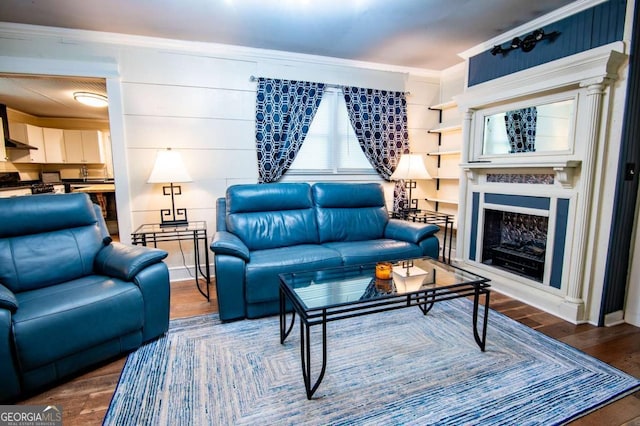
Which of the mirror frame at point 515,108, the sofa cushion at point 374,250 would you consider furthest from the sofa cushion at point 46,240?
the mirror frame at point 515,108

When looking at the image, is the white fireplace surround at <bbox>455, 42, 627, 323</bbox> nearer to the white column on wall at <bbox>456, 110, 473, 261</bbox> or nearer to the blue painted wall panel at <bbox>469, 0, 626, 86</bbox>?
the blue painted wall panel at <bbox>469, 0, 626, 86</bbox>

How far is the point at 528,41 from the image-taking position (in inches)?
103

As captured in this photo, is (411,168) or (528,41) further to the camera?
(411,168)

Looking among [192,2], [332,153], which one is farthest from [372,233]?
[192,2]

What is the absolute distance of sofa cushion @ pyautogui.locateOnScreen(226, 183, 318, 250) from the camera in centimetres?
291

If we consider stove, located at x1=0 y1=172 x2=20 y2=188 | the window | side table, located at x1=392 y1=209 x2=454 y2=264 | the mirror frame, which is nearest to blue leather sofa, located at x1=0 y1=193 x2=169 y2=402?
the window

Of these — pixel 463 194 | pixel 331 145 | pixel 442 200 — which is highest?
pixel 331 145

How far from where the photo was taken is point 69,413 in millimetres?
1492

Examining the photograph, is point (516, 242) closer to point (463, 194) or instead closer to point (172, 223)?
point (463, 194)

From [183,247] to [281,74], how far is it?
220cm

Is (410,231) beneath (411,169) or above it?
beneath

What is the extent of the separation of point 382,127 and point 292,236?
189cm

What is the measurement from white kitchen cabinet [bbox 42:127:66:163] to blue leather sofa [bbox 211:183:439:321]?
17.9 ft

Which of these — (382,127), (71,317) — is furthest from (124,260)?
(382,127)
